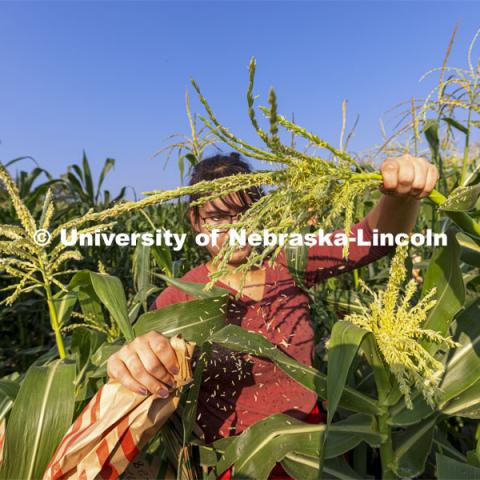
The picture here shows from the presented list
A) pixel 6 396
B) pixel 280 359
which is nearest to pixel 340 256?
pixel 280 359

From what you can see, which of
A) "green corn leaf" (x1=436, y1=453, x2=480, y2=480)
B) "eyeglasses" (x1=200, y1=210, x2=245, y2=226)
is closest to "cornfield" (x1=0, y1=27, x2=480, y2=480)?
"green corn leaf" (x1=436, y1=453, x2=480, y2=480)

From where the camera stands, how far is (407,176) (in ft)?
2.90

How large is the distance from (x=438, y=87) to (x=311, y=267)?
0.77m

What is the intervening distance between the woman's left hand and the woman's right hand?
23.8 inches

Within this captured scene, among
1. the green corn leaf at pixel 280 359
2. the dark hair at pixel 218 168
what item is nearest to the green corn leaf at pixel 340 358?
the green corn leaf at pixel 280 359

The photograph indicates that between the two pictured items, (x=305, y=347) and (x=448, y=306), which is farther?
(x=305, y=347)

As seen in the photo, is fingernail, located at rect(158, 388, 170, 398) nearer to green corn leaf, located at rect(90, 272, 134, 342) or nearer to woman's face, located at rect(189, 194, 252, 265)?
green corn leaf, located at rect(90, 272, 134, 342)

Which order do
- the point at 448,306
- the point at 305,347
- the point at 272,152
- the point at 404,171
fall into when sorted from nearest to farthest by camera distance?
the point at 272,152 < the point at 404,171 < the point at 448,306 < the point at 305,347

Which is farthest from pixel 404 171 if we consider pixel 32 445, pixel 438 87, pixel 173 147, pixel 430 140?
pixel 173 147

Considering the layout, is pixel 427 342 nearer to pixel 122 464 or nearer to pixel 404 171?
pixel 404 171

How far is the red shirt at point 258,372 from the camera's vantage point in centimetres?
145

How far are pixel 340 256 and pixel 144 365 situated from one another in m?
0.94

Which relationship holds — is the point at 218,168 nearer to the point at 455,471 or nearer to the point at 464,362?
the point at 464,362

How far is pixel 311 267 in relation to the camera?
63.2 inches
